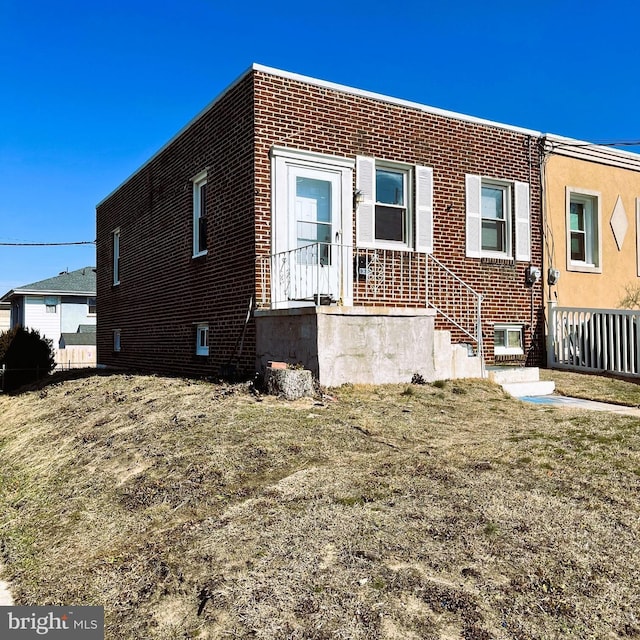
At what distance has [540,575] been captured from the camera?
3225 mm

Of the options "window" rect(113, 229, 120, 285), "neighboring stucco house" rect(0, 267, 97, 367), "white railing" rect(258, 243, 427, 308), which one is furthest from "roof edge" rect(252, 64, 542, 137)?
"neighboring stucco house" rect(0, 267, 97, 367)

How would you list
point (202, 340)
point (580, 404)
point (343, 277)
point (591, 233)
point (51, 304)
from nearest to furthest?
point (580, 404) < point (343, 277) < point (202, 340) < point (591, 233) < point (51, 304)

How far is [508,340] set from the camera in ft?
37.6

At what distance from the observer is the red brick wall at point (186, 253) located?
9523 millimetres

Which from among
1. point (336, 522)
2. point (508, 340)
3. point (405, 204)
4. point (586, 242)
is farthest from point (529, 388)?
point (336, 522)

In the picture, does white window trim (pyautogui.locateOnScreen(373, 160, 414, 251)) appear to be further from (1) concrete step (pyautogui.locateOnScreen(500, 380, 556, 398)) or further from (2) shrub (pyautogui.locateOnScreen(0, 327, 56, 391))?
(2) shrub (pyautogui.locateOnScreen(0, 327, 56, 391))

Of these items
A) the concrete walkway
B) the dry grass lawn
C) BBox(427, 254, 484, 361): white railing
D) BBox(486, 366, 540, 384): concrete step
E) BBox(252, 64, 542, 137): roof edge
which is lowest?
the dry grass lawn

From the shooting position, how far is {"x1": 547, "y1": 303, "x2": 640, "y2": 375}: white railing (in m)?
10.2

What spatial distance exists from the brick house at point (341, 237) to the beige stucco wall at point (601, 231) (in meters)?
0.50

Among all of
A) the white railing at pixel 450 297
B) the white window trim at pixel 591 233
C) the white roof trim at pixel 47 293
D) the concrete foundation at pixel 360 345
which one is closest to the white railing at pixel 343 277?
the white railing at pixel 450 297

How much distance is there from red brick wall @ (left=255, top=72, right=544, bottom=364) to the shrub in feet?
32.7

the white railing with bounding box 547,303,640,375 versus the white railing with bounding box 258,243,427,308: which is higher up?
the white railing with bounding box 258,243,427,308

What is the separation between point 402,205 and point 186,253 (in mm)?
4243

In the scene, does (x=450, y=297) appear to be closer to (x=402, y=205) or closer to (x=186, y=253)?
(x=402, y=205)
